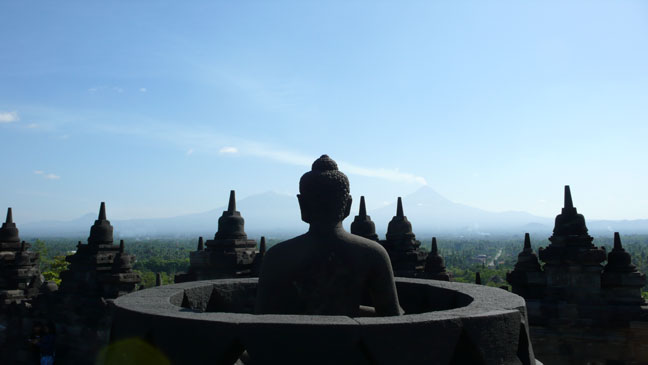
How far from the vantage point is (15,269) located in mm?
12125

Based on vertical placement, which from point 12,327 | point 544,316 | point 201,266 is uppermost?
point 201,266

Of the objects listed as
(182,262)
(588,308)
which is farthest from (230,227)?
(182,262)

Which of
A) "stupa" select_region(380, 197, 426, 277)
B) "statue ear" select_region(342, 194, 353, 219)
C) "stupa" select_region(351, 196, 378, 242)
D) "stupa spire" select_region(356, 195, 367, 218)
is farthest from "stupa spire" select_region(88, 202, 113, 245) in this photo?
"statue ear" select_region(342, 194, 353, 219)

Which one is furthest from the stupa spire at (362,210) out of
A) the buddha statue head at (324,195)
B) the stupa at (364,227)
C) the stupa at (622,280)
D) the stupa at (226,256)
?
the buddha statue head at (324,195)

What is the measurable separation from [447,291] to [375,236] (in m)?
6.44

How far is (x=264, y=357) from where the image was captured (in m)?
2.62

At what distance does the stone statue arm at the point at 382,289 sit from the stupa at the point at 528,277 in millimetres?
6653

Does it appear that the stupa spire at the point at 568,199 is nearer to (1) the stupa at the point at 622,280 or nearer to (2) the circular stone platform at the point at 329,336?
(1) the stupa at the point at 622,280

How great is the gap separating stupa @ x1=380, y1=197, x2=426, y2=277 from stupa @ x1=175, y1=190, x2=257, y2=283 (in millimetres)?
3297

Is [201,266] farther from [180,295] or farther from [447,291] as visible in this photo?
[447,291]

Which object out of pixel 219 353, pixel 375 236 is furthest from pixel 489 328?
pixel 375 236

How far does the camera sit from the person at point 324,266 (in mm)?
3438

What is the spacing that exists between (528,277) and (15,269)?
42.3 feet

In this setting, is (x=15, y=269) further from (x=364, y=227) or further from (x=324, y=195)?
(x=324, y=195)
